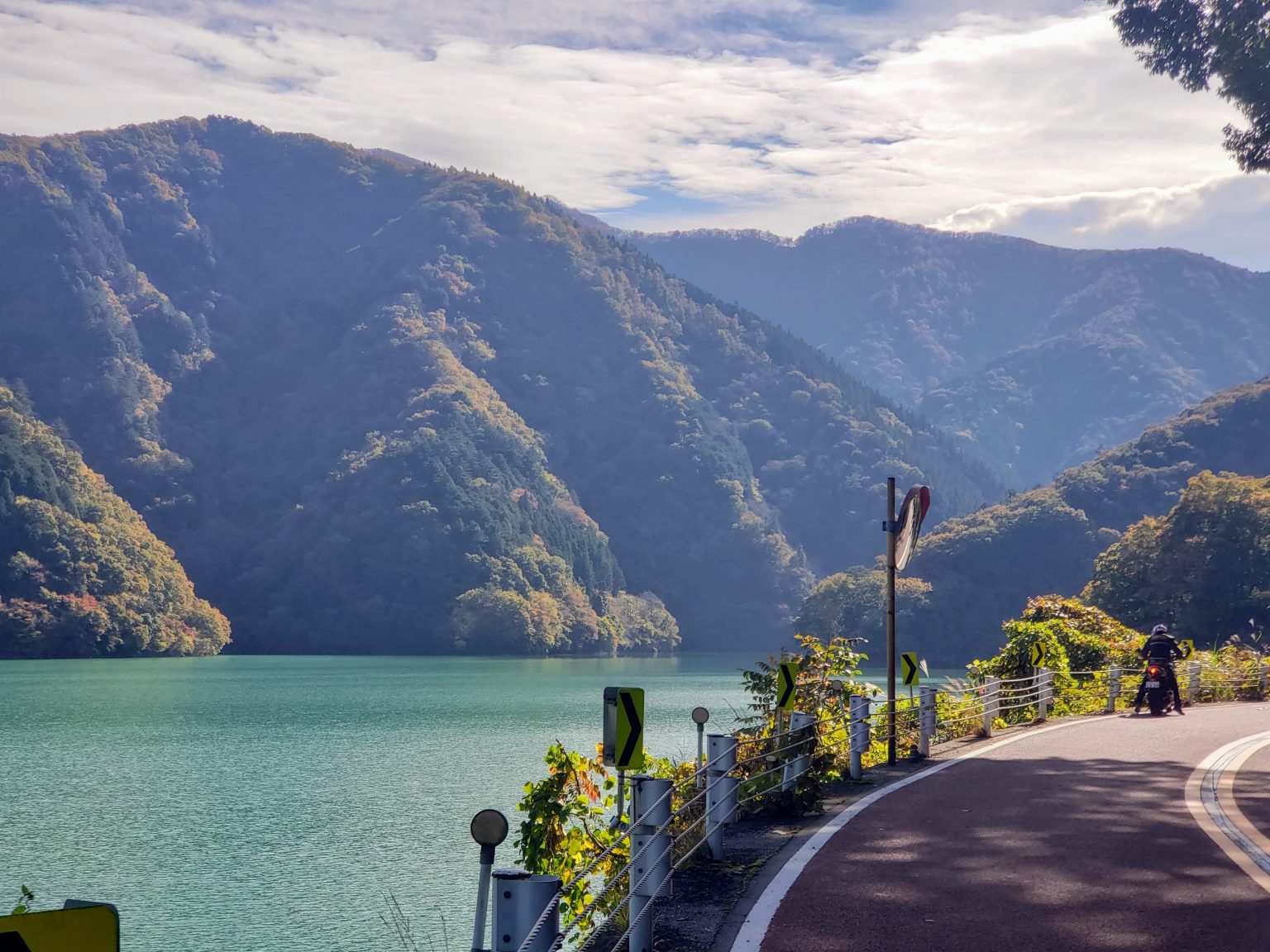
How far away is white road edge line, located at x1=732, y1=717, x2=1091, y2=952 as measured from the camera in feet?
24.5

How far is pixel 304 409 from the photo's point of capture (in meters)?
180

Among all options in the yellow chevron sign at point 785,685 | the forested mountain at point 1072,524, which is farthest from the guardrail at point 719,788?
the forested mountain at point 1072,524

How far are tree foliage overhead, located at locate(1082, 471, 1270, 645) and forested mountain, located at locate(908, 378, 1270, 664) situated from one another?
40961 mm

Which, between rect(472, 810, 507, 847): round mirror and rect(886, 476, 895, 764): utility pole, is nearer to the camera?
rect(472, 810, 507, 847): round mirror

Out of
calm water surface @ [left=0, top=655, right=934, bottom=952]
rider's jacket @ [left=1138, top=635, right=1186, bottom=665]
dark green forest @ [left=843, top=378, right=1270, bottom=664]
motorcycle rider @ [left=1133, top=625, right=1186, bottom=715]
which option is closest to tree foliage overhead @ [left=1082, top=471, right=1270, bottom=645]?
calm water surface @ [left=0, top=655, right=934, bottom=952]

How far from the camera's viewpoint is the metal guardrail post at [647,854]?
727 cm

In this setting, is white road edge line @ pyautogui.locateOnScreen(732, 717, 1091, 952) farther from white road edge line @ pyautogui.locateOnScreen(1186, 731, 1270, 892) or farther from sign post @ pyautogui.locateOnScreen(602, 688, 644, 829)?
white road edge line @ pyautogui.locateOnScreen(1186, 731, 1270, 892)

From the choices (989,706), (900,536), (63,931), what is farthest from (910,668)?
(63,931)

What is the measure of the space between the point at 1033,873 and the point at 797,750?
3537 mm

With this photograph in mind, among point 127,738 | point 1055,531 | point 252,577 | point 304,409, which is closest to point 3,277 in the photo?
point 304,409

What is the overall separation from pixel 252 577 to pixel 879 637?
6753 centimetres

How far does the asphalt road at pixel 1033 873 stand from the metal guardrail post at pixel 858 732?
0.71 m

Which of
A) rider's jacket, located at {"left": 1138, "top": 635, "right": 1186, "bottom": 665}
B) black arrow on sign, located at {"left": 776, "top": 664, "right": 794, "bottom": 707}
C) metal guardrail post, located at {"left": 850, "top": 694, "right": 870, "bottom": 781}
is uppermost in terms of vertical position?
black arrow on sign, located at {"left": 776, "top": 664, "right": 794, "bottom": 707}

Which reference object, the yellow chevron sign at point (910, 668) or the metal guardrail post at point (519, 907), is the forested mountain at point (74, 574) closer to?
the yellow chevron sign at point (910, 668)
